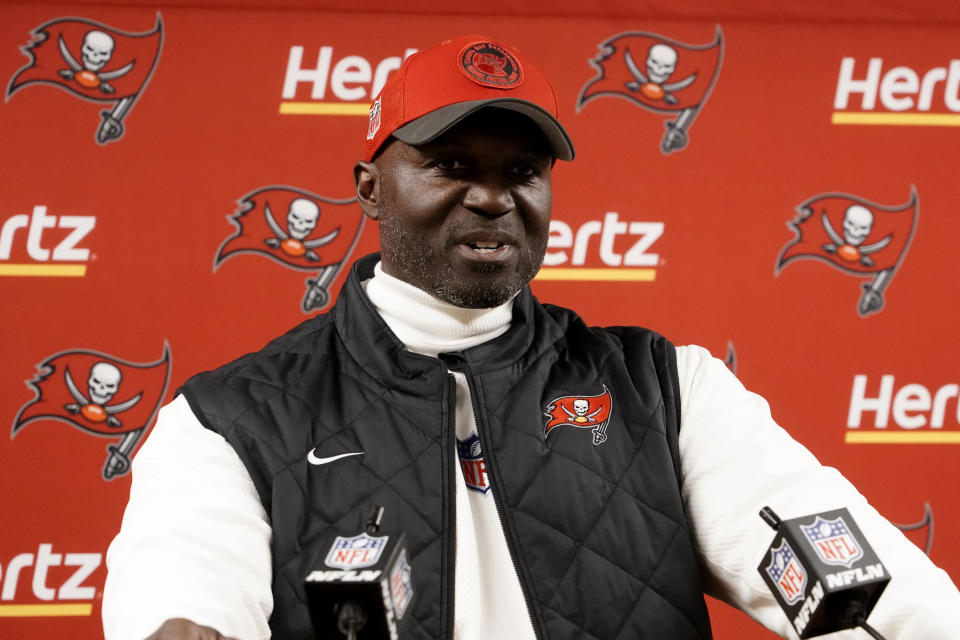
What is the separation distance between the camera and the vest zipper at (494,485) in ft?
Answer: 3.06

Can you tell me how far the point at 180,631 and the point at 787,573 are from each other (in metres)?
0.47

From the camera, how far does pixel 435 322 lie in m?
1.09

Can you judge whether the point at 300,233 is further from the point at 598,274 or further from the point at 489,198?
the point at 489,198

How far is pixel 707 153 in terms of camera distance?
208 cm

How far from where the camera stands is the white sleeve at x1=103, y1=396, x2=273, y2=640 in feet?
2.57

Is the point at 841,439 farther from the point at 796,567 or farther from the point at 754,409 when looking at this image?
the point at 796,567

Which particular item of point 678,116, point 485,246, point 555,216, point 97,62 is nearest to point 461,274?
point 485,246

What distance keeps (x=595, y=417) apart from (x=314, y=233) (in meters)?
1.14

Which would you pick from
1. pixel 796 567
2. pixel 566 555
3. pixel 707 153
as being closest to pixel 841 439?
pixel 707 153

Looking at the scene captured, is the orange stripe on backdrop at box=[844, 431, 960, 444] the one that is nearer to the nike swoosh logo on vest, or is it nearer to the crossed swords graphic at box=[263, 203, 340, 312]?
the crossed swords graphic at box=[263, 203, 340, 312]

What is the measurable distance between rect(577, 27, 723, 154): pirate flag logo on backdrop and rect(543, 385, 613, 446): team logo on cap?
115cm

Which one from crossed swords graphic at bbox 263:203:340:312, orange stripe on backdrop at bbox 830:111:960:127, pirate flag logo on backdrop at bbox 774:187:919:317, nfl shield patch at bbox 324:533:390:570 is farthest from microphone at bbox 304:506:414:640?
orange stripe on backdrop at bbox 830:111:960:127

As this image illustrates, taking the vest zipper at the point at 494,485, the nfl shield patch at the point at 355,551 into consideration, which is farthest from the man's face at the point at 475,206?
the nfl shield patch at the point at 355,551

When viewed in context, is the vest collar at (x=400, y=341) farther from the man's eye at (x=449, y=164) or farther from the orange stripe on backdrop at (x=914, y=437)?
the orange stripe on backdrop at (x=914, y=437)
